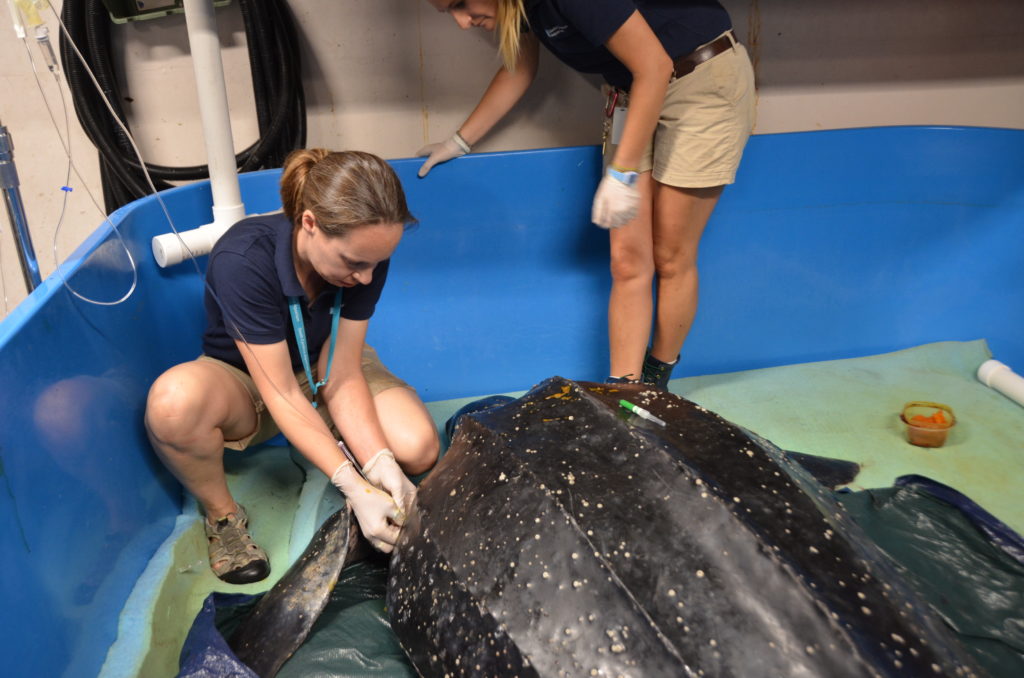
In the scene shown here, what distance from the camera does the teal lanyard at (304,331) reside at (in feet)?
4.35

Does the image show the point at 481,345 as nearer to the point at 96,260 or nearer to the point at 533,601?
the point at 96,260

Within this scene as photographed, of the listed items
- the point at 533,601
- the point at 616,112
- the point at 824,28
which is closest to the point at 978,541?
the point at 533,601

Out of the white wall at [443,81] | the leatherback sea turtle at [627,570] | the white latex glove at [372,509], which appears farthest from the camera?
the white wall at [443,81]

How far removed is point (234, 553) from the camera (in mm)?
1457

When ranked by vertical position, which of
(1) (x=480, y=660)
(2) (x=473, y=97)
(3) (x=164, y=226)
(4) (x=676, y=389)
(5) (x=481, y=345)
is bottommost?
(4) (x=676, y=389)

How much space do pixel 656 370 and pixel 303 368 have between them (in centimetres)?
91

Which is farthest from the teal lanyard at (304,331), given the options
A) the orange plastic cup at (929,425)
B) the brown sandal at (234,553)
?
the orange plastic cup at (929,425)

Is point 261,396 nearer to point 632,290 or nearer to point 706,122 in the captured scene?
point 632,290

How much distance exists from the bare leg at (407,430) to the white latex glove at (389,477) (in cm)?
12

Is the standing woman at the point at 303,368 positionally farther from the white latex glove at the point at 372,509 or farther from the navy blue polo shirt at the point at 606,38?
the navy blue polo shirt at the point at 606,38

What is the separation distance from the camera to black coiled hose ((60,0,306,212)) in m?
1.90

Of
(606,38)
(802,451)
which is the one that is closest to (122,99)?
(606,38)

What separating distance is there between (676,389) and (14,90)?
2018mm

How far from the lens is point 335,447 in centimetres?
133
